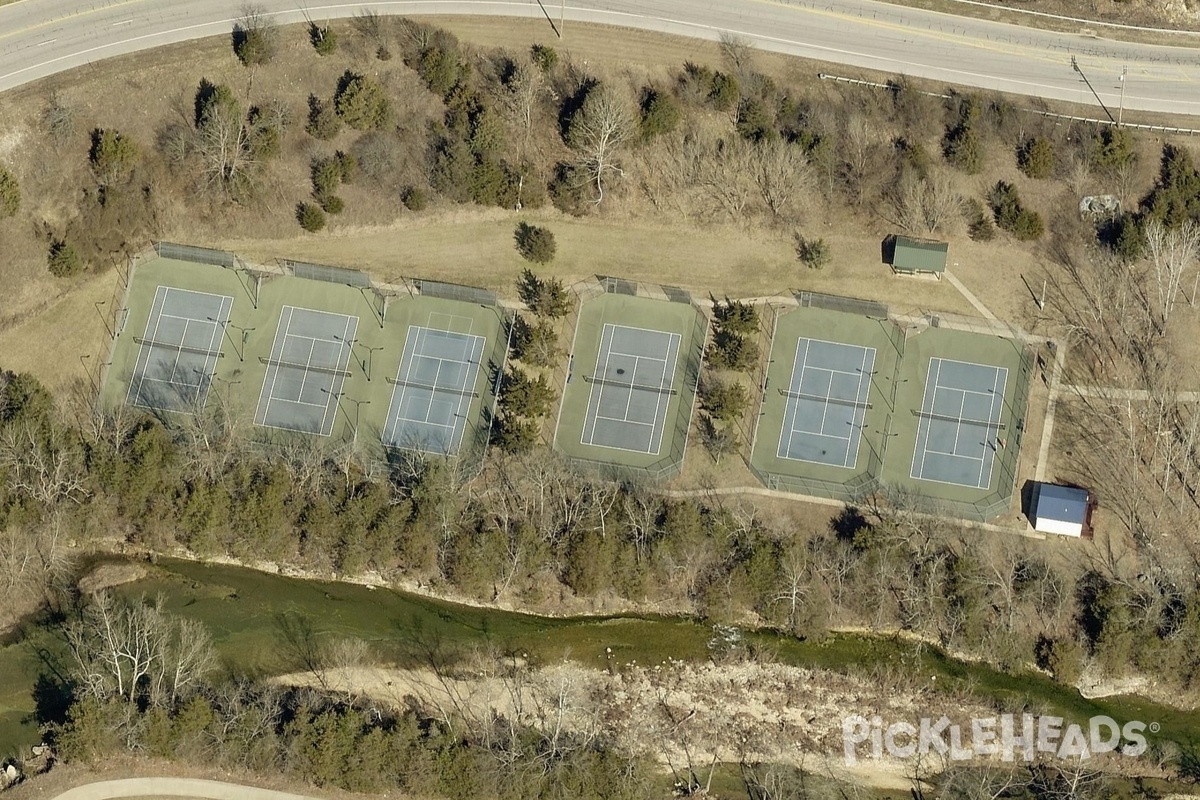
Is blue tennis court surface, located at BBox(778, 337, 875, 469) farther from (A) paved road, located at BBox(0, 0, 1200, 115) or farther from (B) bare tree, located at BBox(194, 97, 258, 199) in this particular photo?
(B) bare tree, located at BBox(194, 97, 258, 199)

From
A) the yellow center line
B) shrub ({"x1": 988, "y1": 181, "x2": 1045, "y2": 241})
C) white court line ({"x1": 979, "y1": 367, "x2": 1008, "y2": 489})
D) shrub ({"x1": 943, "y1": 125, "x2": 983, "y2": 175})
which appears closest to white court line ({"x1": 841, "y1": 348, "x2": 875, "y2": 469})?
white court line ({"x1": 979, "y1": 367, "x2": 1008, "y2": 489})

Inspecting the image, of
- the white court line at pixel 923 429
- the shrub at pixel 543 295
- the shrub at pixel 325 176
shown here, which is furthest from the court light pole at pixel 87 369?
the white court line at pixel 923 429

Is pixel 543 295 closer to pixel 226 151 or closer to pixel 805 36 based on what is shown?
pixel 226 151

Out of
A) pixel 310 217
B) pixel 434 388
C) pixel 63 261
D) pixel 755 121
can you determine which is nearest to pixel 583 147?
pixel 755 121

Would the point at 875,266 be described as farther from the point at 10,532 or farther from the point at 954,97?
the point at 10,532

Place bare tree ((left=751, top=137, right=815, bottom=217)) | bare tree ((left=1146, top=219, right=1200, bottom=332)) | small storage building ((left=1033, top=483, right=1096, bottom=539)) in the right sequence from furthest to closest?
bare tree ((left=751, top=137, right=815, bottom=217)) < bare tree ((left=1146, top=219, right=1200, bottom=332)) < small storage building ((left=1033, top=483, right=1096, bottom=539))

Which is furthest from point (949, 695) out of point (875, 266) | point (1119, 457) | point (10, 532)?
point (10, 532)

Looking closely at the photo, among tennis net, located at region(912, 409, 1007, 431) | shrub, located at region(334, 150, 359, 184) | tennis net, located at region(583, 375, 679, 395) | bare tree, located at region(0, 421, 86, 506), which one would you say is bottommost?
bare tree, located at region(0, 421, 86, 506)
